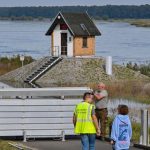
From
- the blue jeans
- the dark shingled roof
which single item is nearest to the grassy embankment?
the dark shingled roof

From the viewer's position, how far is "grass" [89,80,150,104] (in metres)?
41.1

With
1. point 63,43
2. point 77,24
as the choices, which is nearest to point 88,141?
point 77,24

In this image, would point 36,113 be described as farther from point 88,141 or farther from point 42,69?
point 42,69

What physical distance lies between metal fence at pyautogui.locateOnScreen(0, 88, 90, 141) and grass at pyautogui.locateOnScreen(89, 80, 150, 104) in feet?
63.9

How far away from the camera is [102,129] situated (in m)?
19.8

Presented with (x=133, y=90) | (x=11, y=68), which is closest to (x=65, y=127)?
(x=133, y=90)

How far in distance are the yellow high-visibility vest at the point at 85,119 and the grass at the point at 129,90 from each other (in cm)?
2344

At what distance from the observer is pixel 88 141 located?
15562 mm

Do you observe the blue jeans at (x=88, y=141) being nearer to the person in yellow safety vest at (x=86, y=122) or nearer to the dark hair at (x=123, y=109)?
the person in yellow safety vest at (x=86, y=122)

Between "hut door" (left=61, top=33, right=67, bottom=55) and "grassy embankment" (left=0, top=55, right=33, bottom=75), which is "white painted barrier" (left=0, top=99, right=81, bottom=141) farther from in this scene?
"grassy embankment" (left=0, top=55, right=33, bottom=75)

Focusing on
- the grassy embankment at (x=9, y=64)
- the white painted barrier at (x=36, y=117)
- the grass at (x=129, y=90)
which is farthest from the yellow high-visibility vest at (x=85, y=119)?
the grassy embankment at (x=9, y=64)

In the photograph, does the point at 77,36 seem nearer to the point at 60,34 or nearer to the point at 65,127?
the point at 60,34

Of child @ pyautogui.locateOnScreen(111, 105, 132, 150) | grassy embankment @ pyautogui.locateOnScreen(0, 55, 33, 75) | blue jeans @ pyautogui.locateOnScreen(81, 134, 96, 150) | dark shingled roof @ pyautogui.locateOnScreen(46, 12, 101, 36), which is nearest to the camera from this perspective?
child @ pyautogui.locateOnScreen(111, 105, 132, 150)

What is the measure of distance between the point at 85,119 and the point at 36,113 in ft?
13.4
